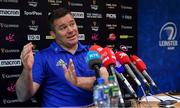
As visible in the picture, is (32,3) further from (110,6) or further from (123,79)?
(123,79)

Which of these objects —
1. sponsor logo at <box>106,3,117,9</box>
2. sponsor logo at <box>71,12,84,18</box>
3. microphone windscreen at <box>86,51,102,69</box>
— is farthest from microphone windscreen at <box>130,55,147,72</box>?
sponsor logo at <box>106,3,117,9</box>

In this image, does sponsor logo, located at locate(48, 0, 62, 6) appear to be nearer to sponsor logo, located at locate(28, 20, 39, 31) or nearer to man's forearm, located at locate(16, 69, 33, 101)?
sponsor logo, located at locate(28, 20, 39, 31)

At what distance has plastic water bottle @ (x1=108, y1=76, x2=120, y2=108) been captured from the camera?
161 centimetres

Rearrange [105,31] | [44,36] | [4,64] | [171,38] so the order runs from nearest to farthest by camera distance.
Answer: [4,64] → [44,36] → [105,31] → [171,38]

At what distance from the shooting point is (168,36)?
4055 millimetres

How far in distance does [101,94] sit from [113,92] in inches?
2.4

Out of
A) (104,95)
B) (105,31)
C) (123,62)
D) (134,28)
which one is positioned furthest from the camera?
(134,28)

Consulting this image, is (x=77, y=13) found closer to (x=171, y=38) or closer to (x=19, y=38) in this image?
(x=19, y=38)

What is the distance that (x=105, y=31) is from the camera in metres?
3.42

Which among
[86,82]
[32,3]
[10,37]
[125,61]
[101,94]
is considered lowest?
[86,82]

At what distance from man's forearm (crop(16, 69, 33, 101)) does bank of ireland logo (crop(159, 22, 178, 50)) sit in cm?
209

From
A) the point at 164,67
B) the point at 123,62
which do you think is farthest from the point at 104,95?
the point at 164,67

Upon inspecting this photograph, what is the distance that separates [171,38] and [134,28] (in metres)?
0.64

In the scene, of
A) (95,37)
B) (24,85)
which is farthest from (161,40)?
(24,85)
